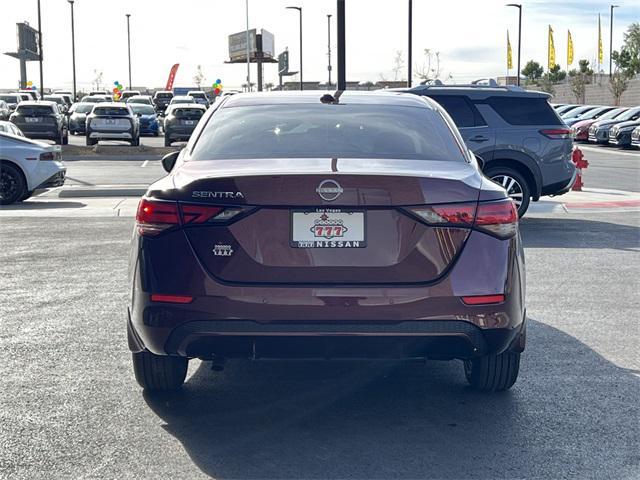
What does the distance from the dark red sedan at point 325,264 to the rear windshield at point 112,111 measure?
31926 mm

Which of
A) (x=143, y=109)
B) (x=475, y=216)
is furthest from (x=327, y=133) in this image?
(x=143, y=109)

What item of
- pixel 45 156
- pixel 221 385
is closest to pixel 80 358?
pixel 221 385

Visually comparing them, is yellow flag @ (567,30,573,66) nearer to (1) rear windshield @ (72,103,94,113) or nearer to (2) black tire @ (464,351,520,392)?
(1) rear windshield @ (72,103,94,113)

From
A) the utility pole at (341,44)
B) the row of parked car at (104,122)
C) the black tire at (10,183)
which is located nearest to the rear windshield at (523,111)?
the black tire at (10,183)

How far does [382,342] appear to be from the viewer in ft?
15.8

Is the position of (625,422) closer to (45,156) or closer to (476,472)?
(476,472)

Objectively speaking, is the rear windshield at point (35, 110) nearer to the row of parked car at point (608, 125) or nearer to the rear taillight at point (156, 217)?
the row of parked car at point (608, 125)

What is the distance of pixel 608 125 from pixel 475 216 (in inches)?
1498

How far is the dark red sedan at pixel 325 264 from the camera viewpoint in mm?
4777

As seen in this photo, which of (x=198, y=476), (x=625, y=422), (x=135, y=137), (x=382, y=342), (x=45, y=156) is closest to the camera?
(x=198, y=476)

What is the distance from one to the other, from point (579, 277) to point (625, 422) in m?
4.75

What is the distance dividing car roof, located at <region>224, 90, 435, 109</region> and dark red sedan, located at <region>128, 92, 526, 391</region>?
1256mm

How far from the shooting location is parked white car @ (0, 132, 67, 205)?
17641 millimetres

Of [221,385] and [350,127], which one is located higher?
[350,127]
